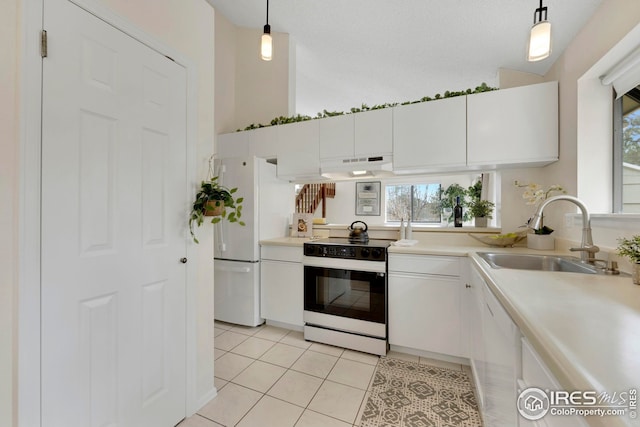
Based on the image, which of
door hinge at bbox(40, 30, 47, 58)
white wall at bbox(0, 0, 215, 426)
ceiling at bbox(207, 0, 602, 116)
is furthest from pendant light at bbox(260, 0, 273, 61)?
door hinge at bbox(40, 30, 47, 58)

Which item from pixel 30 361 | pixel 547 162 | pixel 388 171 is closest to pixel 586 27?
pixel 547 162

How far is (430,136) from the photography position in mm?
2297

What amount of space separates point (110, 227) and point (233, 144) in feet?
6.98

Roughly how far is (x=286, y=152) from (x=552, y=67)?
7.99 feet

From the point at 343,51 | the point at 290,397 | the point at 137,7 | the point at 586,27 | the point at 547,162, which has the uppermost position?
the point at 343,51

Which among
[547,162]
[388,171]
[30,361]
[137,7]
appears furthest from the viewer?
[388,171]

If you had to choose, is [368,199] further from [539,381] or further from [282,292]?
[539,381]

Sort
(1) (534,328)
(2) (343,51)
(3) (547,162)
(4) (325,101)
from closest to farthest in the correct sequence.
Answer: (1) (534,328) → (3) (547,162) → (2) (343,51) → (4) (325,101)

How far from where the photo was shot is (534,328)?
2.12 ft

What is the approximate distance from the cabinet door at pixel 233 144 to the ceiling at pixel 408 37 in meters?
1.39

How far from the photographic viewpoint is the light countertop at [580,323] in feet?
1.54

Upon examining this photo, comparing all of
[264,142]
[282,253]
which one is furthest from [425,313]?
[264,142]

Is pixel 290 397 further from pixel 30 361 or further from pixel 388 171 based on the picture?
pixel 388 171

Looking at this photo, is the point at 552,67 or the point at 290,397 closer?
the point at 290,397
